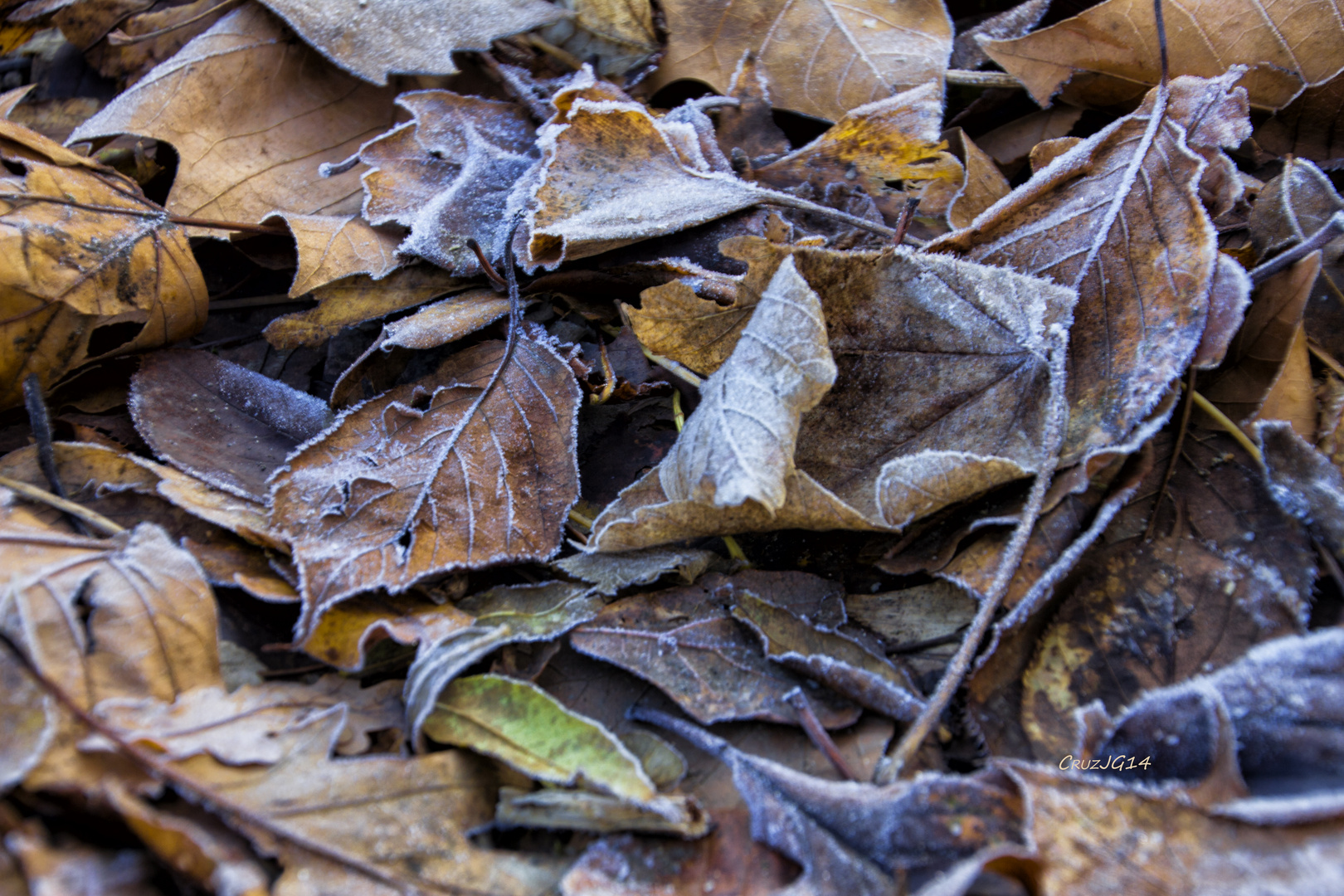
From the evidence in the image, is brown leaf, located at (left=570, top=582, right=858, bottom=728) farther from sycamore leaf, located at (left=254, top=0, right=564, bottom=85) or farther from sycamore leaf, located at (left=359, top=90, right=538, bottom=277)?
sycamore leaf, located at (left=254, top=0, right=564, bottom=85)

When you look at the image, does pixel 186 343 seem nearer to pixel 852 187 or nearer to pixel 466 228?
pixel 466 228

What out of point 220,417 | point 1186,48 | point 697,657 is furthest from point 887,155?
point 220,417

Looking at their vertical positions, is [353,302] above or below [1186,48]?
below

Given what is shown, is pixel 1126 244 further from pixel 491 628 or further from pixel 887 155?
pixel 491 628

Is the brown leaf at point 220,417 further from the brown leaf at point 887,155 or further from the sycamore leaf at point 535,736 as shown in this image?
the brown leaf at point 887,155

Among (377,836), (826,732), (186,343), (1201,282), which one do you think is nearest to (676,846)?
(826,732)

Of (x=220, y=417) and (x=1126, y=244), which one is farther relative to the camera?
(x=220, y=417)
